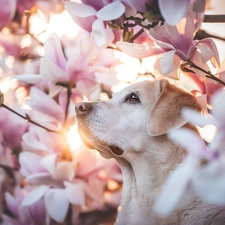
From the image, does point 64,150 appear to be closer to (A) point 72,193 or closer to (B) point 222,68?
(A) point 72,193

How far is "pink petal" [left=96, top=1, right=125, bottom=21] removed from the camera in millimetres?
414

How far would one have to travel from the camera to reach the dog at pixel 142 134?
63cm

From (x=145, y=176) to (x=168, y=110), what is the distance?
0.10m

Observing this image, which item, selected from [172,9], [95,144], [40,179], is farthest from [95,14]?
[40,179]

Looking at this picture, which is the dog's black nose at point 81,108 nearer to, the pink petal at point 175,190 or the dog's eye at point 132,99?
the dog's eye at point 132,99

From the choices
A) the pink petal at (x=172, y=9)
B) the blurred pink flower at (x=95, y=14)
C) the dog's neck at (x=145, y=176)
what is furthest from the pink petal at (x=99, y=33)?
the dog's neck at (x=145, y=176)

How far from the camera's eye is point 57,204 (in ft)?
2.28

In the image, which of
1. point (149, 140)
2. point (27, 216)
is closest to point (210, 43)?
point (149, 140)

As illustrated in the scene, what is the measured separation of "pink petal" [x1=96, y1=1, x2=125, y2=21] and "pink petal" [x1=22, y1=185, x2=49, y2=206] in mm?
353

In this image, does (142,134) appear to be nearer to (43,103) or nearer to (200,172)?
(43,103)

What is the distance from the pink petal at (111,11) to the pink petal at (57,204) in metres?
0.35

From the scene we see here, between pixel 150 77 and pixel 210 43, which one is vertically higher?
pixel 210 43

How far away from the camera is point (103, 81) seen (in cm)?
67

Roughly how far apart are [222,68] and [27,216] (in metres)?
0.40
